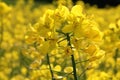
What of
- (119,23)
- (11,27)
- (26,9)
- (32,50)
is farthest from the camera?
(26,9)

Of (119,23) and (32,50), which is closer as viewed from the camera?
(32,50)

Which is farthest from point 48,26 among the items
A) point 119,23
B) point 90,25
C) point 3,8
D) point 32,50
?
point 3,8

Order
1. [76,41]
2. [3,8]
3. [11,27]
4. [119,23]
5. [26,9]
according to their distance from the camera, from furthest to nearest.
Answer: [26,9]
[11,27]
[3,8]
[119,23]
[76,41]

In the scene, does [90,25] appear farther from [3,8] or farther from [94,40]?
[3,8]

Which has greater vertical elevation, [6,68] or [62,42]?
[62,42]

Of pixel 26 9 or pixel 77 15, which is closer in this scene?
Answer: pixel 77 15

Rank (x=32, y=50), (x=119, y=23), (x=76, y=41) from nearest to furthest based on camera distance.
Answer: (x=76, y=41) → (x=32, y=50) → (x=119, y=23)

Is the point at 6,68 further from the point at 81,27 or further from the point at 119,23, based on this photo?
the point at 81,27

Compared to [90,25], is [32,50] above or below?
below

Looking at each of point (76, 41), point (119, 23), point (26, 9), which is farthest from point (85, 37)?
point (26, 9)
